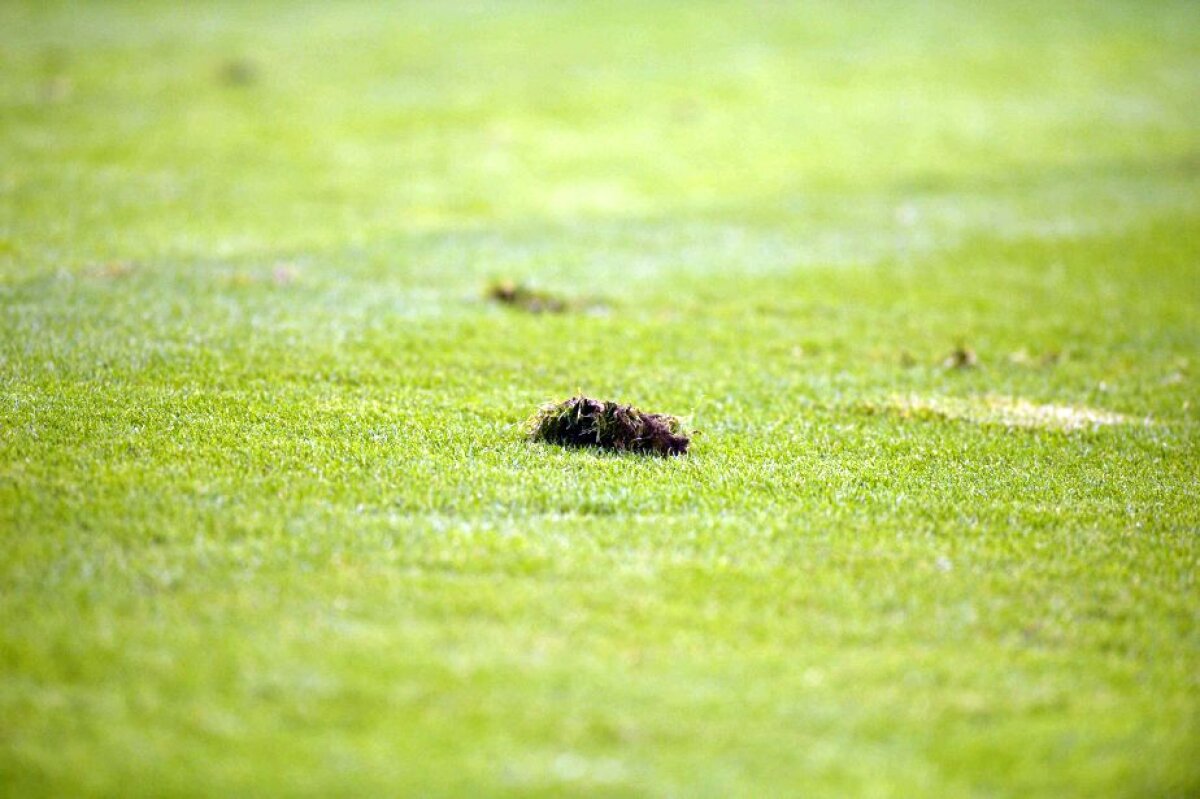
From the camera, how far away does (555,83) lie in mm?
35438

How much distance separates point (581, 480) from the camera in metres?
8.93

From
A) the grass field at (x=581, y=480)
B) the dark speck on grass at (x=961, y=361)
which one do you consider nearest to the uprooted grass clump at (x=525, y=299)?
the grass field at (x=581, y=480)

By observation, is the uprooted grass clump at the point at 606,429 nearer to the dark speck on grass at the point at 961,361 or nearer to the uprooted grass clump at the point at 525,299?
the dark speck on grass at the point at 961,361

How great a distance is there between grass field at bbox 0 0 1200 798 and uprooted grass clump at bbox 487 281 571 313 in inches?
15.0

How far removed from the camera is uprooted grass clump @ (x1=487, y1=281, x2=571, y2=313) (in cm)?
1560

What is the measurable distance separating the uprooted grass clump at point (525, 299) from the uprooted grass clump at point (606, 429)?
19.0 feet

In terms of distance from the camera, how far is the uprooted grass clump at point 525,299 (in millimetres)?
15602

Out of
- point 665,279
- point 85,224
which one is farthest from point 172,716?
point 85,224

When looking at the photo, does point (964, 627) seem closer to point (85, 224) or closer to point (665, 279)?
point (665, 279)

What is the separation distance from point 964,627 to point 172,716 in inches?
189

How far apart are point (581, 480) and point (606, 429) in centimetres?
89

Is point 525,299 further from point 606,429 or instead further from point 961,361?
point 606,429

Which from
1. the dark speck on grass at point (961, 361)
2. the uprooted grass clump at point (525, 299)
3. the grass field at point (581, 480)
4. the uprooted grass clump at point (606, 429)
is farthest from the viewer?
the uprooted grass clump at point (525, 299)

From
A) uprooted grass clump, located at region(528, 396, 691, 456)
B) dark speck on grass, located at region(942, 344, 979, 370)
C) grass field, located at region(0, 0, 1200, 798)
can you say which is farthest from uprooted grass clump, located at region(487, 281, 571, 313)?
uprooted grass clump, located at region(528, 396, 691, 456)
